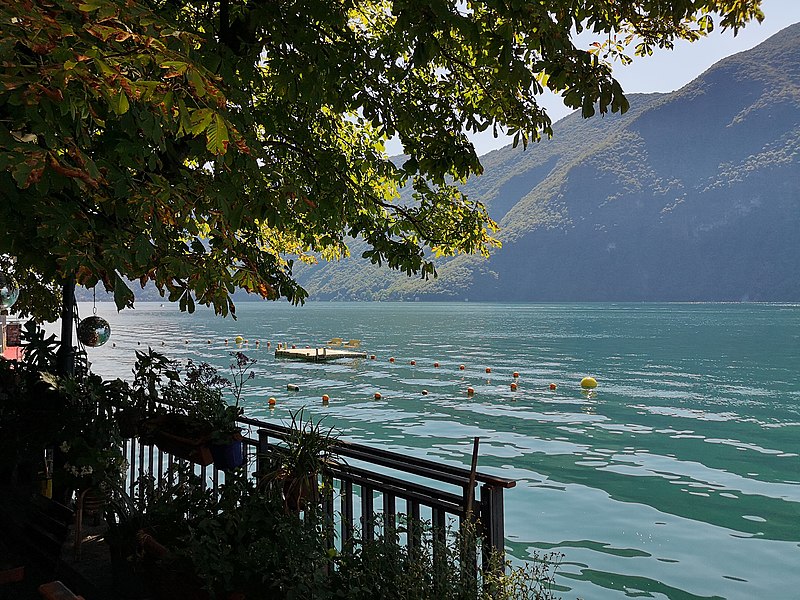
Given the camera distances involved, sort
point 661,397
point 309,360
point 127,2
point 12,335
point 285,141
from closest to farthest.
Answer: point 127,2 < point 285,141 < point 12,335 < point 661,397 < point 309,360

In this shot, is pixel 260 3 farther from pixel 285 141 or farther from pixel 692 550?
pixel 692 550

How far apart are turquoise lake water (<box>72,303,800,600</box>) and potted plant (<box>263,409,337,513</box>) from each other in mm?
5913

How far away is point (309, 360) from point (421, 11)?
3509 centimetres

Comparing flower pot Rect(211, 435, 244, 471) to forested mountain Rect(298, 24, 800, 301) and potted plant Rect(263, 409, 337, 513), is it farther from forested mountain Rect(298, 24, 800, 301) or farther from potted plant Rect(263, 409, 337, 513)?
forested mountain Rect(298, 24, 800, 301)

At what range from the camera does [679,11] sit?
3795mm

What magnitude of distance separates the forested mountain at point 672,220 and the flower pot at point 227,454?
16557 centimetres

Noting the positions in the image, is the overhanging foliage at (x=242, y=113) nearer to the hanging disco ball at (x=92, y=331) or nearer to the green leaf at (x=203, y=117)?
the green leaf at (x=203, y=117)

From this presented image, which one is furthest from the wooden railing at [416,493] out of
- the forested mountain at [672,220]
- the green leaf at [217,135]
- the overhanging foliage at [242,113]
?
the forested mountain at [672,220]

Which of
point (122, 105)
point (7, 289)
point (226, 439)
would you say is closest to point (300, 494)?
point (226, 439)

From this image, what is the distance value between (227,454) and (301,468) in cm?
107

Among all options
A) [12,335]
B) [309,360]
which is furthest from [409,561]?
[309,360]

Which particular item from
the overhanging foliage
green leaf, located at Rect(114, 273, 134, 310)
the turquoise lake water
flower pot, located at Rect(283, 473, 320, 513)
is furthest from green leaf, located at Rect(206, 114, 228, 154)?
the turquoise lake water

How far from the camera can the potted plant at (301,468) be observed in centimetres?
392

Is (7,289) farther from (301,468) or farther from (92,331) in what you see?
(301,468)
